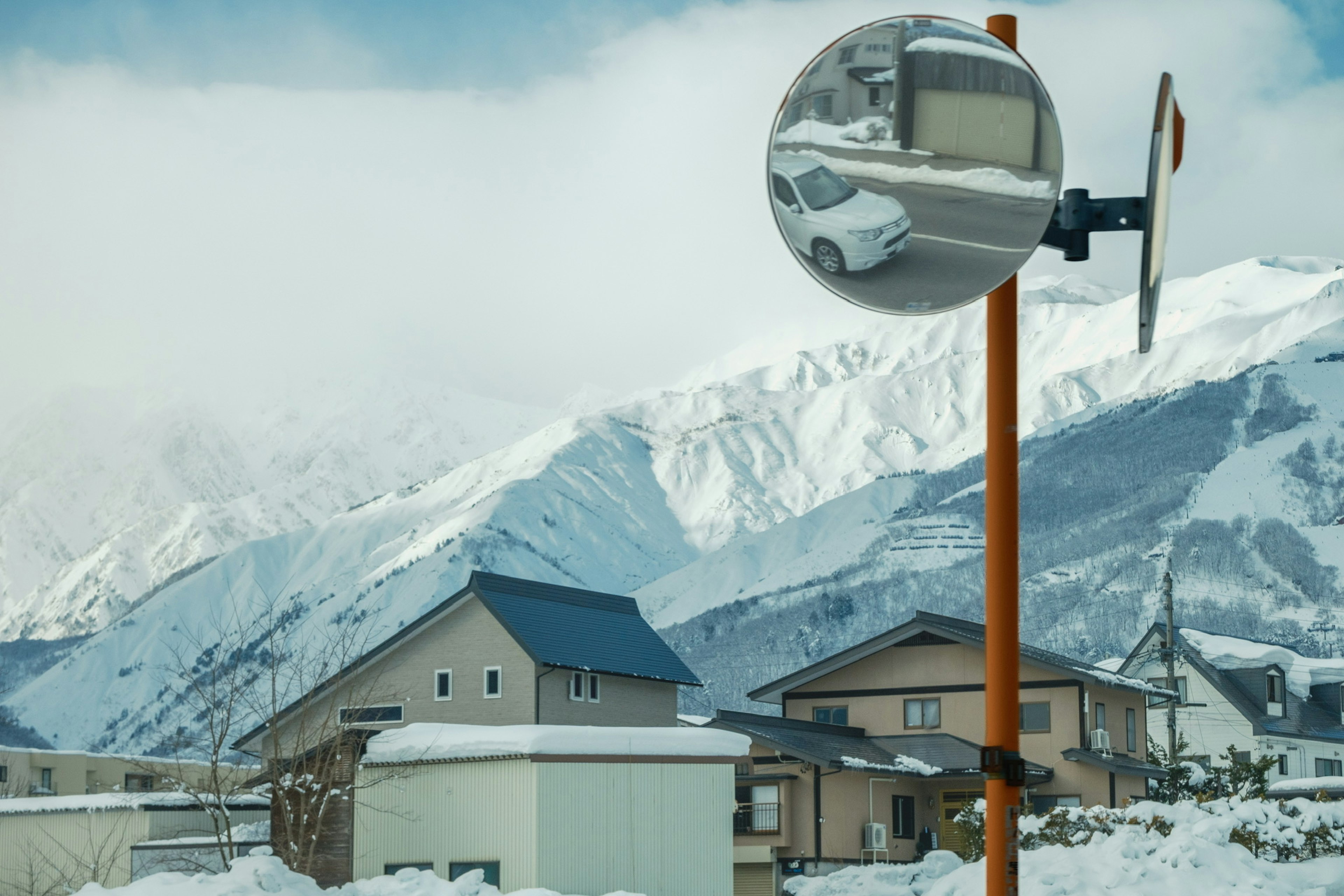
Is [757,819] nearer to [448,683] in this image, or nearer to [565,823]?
[448,683]

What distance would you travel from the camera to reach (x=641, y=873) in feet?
87.4

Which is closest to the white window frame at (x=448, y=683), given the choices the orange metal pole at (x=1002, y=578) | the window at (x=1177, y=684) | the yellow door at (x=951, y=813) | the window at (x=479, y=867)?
the window at (x=479, y=867)

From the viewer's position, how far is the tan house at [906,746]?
3412 cm

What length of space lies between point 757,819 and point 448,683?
783cm

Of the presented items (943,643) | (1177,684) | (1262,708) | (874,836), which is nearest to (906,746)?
(943,643)

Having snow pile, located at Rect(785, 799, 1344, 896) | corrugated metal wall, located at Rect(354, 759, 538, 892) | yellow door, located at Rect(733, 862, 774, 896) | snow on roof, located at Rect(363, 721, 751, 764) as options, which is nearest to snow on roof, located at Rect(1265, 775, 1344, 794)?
yellow door, located at Rect(733, 862, 774, 896)

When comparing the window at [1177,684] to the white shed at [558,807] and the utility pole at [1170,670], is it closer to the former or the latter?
the utility pole at [1170,670]

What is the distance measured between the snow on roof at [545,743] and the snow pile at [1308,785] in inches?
633

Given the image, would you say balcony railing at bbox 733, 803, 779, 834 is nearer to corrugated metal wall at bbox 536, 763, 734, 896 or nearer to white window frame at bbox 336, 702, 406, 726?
corrugated metal wall at bbox 536, 763, 734, 896

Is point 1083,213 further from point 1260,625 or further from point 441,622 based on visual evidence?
point 1260,625

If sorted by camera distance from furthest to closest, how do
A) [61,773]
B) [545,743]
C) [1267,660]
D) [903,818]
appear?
[61,773] → [1267,660] → [903,818] → [545,743]

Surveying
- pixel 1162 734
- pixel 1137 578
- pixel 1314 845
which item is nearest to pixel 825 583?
pixel 1137 578

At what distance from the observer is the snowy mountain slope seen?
131 meters

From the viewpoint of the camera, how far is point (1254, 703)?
5519 cm
